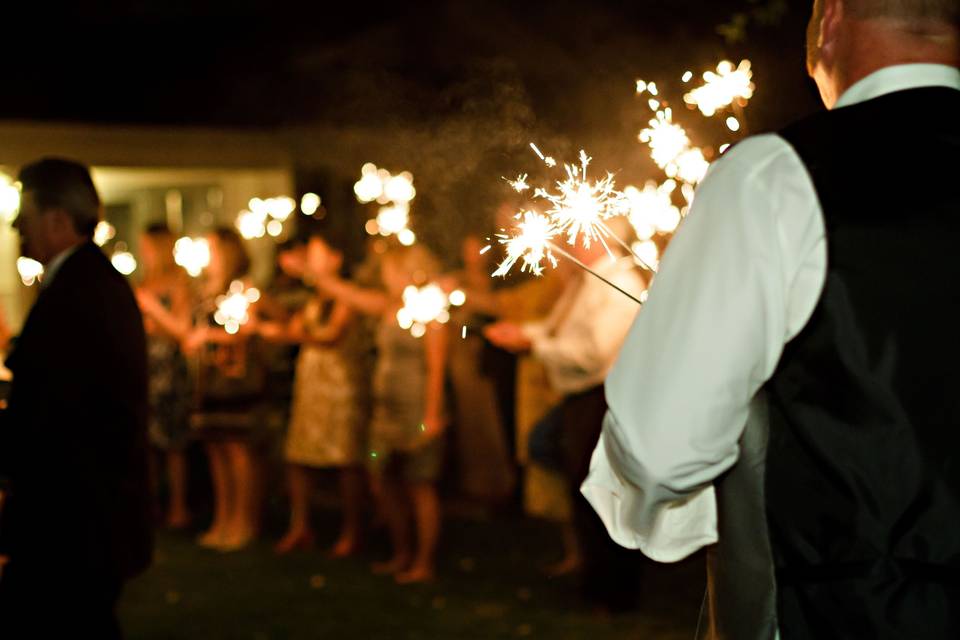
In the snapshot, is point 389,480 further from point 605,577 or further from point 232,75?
point 232,75

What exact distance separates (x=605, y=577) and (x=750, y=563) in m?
4.81

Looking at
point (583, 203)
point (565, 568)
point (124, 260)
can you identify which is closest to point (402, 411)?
point (565, 568)

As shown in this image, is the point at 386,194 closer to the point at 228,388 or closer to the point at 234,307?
the point at 234,307

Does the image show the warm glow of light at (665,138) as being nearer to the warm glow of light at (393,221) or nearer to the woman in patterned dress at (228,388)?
the warm glow of light at (393,221)

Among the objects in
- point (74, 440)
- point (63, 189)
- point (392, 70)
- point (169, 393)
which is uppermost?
point (392, 70)

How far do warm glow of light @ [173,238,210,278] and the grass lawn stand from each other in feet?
7.56

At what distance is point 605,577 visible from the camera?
659cm

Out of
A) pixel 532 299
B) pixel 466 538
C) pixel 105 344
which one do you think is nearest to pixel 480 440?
pixel 466 538

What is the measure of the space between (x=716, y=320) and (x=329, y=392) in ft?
21.9

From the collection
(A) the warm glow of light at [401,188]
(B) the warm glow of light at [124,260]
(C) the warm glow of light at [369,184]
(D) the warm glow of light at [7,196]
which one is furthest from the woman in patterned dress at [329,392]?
(B) the warm glow of light at [124,260]

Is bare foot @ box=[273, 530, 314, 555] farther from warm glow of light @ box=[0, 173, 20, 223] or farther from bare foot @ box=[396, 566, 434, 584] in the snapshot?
warm glow of light @ box=[0, 173, 20, 223]

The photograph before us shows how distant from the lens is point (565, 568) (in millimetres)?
7527

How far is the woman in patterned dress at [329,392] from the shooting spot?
26.5 feet

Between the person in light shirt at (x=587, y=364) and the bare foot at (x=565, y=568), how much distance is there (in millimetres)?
739
